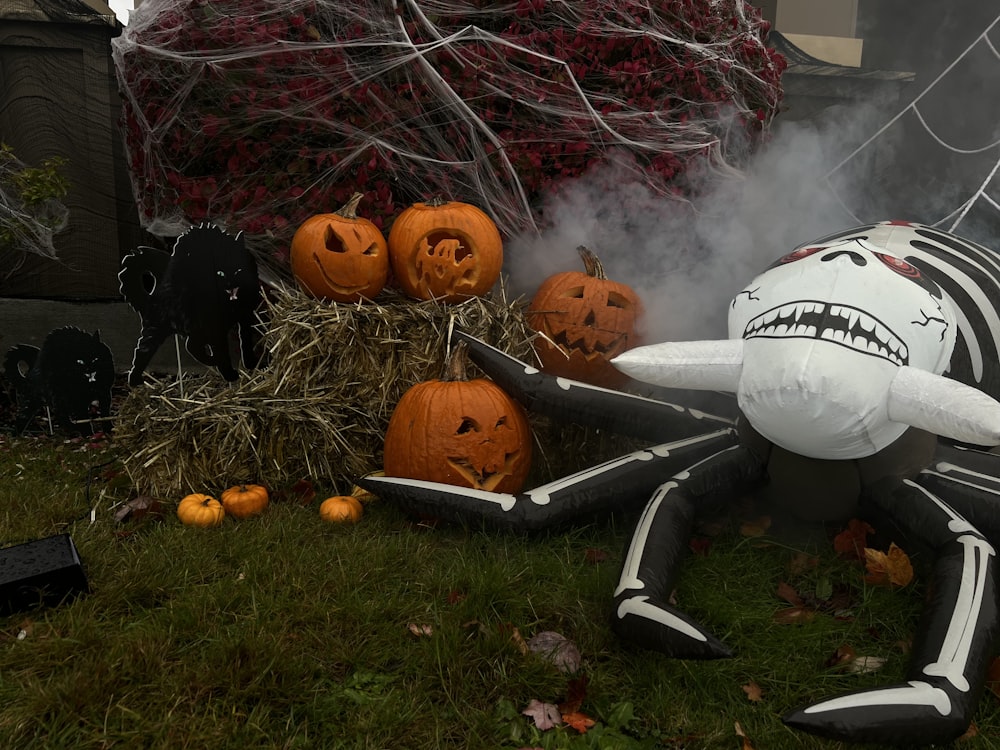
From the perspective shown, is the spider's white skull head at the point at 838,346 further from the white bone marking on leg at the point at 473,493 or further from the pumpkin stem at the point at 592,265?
the pumpkin stem at the point at 592,265

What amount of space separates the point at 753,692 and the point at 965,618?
520 millimetres

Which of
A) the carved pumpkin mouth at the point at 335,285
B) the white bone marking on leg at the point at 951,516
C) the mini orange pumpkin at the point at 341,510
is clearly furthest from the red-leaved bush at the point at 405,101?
the white bone marking on leg at the point at 951,516

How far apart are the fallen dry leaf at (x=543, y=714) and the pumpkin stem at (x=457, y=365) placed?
133 centimetres

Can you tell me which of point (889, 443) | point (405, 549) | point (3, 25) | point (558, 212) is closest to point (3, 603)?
point (405, 549)

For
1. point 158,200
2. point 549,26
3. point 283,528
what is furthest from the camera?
point 158,200

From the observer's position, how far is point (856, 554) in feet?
7.58

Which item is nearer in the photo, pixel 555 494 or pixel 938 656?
pixel 938 656

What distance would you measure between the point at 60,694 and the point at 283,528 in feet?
3.01

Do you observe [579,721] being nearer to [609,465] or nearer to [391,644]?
[391,644]

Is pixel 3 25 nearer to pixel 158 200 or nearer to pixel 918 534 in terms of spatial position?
pixel 158 200

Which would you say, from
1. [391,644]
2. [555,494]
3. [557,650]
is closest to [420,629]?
[391,644]

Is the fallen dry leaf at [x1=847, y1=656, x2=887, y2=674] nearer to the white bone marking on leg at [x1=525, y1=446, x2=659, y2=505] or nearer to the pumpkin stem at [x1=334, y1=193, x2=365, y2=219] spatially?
the white bone marking on leg at [x1=525, y1=446, x2=659, y2=505]

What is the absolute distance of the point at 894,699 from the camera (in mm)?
1465

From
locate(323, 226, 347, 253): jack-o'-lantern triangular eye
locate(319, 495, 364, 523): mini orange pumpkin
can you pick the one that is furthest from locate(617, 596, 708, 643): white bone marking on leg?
locate(323, 226, 347, 253): jack-o'-lantern triangular eye
